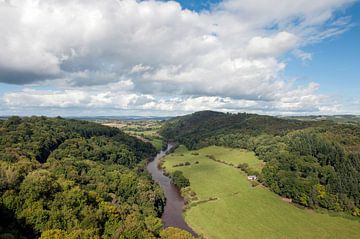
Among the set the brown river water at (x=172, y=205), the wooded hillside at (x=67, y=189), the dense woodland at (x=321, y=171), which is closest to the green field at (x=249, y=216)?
the brown river water at (x=172, y=205)

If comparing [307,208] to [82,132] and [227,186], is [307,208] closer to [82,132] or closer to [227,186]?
[227,186]

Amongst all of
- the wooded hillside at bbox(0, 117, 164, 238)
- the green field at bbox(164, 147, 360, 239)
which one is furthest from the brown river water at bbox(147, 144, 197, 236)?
the wooded hillside at bbox(0, 117, 164, 238)

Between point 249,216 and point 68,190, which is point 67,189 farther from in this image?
point 249,216

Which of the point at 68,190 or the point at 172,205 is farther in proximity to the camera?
the point at 172,205

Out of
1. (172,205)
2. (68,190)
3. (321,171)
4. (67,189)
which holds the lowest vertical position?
(172,205)

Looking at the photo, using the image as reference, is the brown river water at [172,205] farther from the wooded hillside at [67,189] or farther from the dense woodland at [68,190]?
the wooded hillside at [67,189]

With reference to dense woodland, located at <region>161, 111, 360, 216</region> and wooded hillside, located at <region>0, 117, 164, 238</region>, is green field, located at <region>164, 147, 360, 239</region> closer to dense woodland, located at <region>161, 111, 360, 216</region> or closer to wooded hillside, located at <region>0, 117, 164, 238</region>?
dense woodland, located at <region>161, 111, 360, 216</region>

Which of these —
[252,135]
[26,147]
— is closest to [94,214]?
[26,147]

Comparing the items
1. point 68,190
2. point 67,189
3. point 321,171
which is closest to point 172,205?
point 67,189
